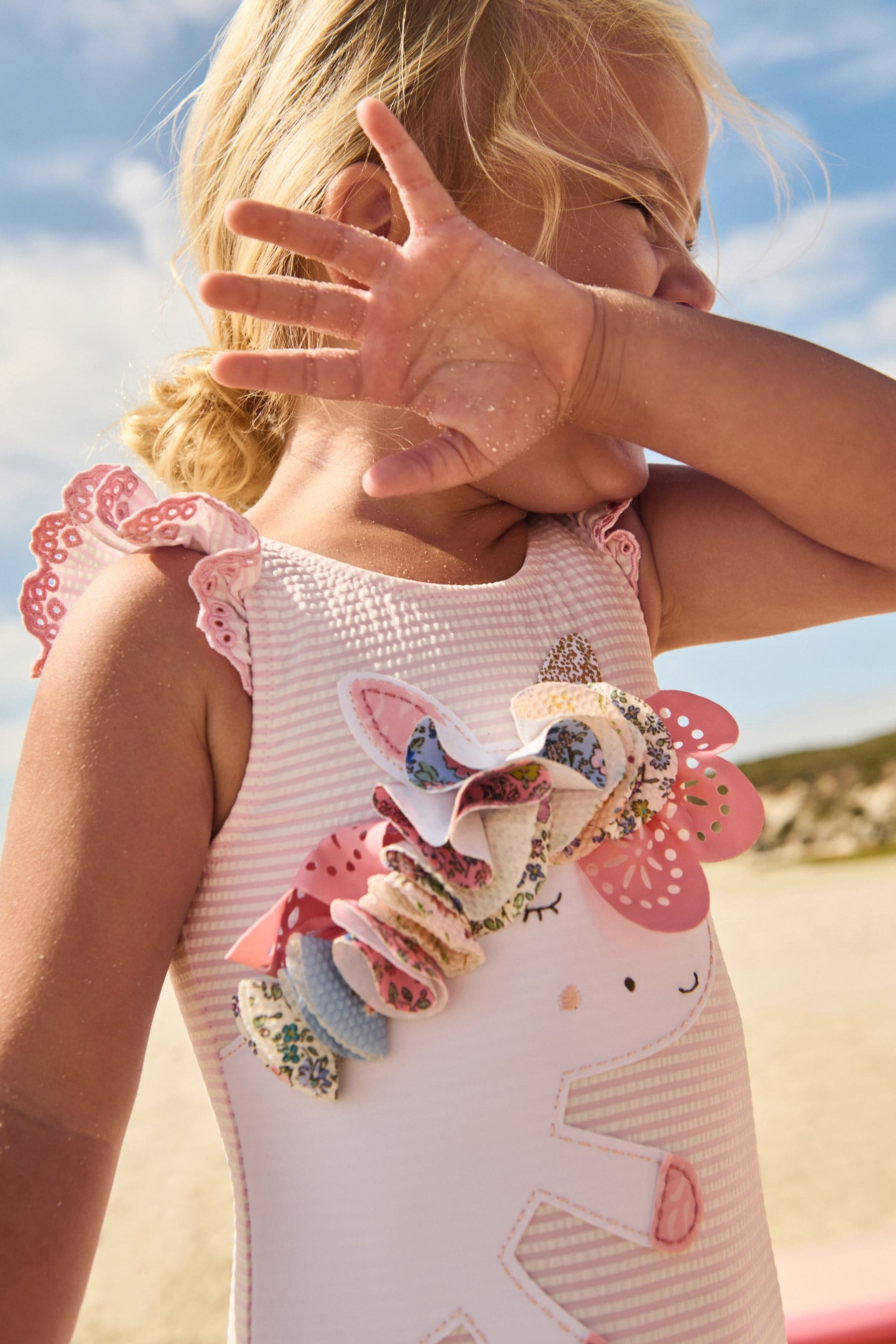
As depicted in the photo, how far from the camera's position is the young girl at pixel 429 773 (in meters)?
0.93

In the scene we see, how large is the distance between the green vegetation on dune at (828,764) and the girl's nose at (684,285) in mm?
13670

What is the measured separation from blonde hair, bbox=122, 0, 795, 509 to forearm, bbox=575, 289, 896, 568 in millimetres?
184

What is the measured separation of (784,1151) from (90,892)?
5201mm

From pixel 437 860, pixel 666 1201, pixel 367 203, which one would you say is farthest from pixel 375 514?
pixel 666 1201

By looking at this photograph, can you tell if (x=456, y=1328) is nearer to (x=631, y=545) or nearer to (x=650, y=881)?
(x=650, y=881)

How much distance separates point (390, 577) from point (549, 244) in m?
0.41

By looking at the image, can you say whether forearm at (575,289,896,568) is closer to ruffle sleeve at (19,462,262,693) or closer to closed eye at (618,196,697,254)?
closed eye at (618,196,697,254)

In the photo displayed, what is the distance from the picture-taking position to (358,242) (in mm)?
995

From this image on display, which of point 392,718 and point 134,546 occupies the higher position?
point 134,546

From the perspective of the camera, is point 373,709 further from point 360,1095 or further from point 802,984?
point 802,984

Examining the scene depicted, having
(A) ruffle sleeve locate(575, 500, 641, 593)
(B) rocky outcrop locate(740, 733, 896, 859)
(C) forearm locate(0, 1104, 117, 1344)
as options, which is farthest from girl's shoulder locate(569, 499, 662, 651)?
(B) rocky outcrop locate(740, 733, 896, 859)

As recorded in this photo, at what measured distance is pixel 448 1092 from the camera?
3.11 feet

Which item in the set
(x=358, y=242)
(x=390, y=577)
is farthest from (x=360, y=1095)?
(x=358, y=242)

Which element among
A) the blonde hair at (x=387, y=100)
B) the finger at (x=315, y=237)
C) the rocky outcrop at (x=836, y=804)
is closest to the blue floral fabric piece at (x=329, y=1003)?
the finger at (x=315, y=237)
